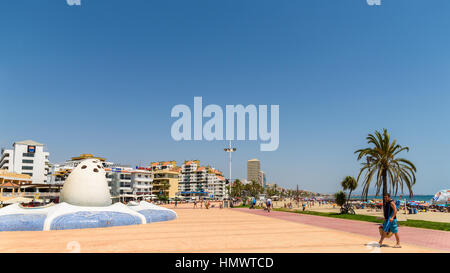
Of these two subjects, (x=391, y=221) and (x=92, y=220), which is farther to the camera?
(x=92, y=220)

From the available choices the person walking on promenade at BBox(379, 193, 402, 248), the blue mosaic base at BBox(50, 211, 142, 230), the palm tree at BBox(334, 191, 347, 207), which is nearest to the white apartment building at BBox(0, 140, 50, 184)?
the blue mosaic base at BBox(50, 211, 142, 230)

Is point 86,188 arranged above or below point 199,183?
above

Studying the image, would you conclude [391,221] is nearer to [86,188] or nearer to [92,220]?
[92,220]

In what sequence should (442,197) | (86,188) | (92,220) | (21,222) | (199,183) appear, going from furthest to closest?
(199,183), (442,197), (86,188), (92,220), (21,222)

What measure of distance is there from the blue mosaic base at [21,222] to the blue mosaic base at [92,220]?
681mm

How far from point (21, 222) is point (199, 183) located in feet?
355

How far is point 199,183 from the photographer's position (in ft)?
399

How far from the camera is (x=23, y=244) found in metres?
10.2

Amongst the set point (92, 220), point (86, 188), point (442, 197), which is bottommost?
point (442, 197)

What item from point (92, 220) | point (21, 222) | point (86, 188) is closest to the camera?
point (21, 222)

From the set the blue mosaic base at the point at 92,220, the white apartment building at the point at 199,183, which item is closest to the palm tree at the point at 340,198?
the blue mosaic base at the point at 92,220

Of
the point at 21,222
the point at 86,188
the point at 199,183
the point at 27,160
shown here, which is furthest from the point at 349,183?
the point at 27,160
